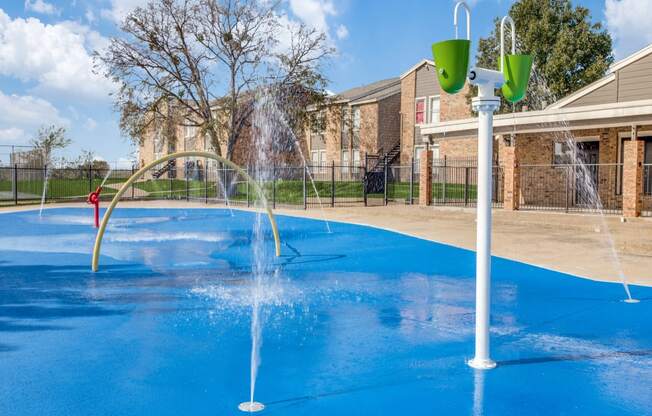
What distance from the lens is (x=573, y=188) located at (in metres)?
24.5

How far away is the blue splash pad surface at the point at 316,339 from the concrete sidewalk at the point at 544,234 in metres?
1.15

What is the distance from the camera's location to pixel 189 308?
7.78 m

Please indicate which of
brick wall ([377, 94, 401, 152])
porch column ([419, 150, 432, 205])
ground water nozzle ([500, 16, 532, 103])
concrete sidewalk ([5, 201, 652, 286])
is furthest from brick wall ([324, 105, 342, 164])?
ground water nozzle ([500, 16, 532, 103])

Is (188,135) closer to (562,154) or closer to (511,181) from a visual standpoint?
(562,154)

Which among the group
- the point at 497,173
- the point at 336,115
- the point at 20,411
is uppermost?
the point at 336,115

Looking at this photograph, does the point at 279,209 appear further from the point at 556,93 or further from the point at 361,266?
the point at 556,93

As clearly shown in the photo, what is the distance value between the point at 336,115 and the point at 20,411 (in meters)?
35.4

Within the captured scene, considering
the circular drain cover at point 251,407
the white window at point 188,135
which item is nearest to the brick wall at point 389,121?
the white window at point 188,135

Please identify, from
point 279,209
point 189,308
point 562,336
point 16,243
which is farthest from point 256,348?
point 279,209

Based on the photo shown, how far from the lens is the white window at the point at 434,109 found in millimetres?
38062

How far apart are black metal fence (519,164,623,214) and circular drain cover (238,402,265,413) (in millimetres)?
19738

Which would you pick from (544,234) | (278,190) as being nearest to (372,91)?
(278,190)

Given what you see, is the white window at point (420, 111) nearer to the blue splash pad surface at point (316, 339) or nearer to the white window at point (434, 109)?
the white window at point (434, 109)

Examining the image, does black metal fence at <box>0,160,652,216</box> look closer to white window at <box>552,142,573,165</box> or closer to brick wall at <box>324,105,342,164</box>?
white window at <box>552,142,573,165</box>
